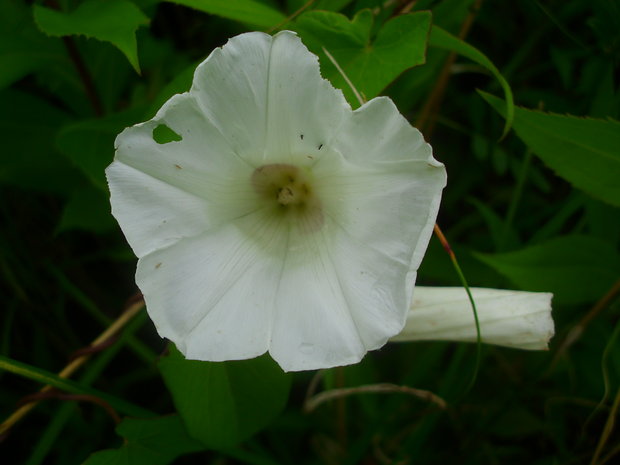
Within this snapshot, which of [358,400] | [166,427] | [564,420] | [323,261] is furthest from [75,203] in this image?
[564,420]

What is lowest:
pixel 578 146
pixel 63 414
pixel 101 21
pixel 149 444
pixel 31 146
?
pixel 63 414

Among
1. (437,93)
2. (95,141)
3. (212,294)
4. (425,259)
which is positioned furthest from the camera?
(437,93)

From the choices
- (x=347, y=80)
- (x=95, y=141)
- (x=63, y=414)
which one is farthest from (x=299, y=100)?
(x=63, y=414)

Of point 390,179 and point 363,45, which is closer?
point 390,179

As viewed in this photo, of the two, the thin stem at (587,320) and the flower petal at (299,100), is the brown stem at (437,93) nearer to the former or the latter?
the thin stem at (587,320)

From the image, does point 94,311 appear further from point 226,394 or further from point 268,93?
point 268,93

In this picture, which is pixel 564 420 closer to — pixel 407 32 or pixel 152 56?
pixel 407 32

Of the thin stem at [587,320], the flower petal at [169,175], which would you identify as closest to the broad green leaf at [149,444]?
the flower petal at [169,175]
